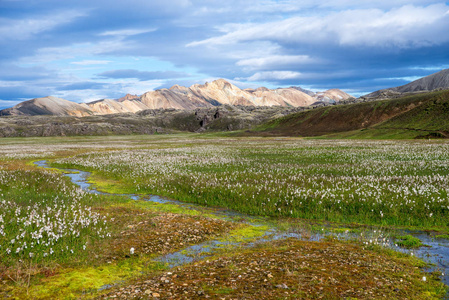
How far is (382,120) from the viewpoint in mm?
140125

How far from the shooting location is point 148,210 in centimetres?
1734

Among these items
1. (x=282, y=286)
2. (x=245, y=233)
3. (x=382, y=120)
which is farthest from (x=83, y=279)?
(x=382, y=120)

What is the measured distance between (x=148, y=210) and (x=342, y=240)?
10.4 meters

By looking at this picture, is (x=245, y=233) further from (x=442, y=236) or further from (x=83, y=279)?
(x=442, y=236)

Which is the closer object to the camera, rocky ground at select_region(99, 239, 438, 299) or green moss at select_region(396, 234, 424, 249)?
rocky ground at select_region(99, 239, 438, 299)

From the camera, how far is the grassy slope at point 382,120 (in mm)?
98175

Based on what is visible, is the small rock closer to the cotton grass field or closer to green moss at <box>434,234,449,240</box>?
the cotton grass field

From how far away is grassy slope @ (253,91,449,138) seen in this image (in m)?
98.2

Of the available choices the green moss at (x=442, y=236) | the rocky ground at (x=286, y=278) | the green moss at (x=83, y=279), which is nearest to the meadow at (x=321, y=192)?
the green moss at (x=442, y=236)

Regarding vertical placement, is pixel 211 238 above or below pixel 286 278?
below

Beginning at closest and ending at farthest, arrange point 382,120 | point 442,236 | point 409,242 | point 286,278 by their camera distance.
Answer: point 286,278 → point 409,242 → point 442,236 → point 382,120

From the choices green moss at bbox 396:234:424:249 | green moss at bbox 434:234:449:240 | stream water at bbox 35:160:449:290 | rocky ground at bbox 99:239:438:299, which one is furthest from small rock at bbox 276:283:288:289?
green moss at bbox 434:234:449:240

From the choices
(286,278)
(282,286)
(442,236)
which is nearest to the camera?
(282,286)

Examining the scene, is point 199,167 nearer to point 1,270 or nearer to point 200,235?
point 200,235
